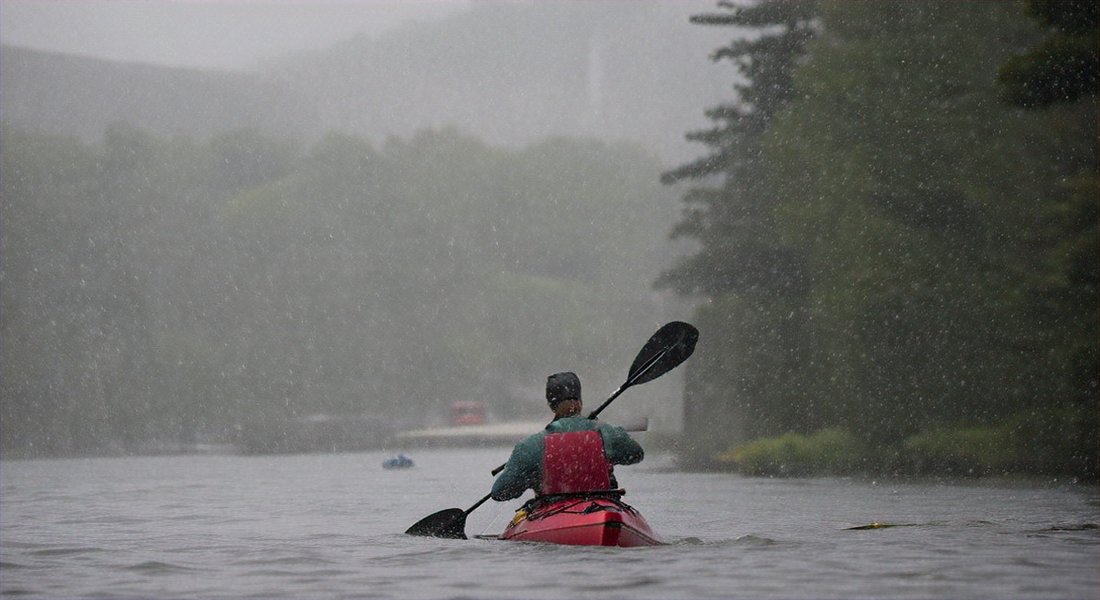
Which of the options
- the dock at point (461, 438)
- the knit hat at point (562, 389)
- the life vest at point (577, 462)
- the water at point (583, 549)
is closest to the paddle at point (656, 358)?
the water at point (583, 549)

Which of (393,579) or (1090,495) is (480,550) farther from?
(1090,495)

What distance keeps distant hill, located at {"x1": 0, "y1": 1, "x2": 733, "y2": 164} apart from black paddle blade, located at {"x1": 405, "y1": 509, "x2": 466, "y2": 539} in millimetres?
103643

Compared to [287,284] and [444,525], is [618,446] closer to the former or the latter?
[444,525]

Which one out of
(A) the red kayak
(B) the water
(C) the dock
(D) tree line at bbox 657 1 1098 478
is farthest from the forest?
(A) the red kayak

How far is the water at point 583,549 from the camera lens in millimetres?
10594

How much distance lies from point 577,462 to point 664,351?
125 inches

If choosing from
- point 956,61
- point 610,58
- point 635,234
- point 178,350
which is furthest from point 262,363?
point 610,58

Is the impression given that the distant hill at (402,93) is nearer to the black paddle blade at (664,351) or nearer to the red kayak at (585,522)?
the black paddle blade at (664,351)

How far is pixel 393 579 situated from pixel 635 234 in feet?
307

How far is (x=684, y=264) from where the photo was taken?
39.4 metres

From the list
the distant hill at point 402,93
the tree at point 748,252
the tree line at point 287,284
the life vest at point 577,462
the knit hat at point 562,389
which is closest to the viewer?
the life vest at point 577,462

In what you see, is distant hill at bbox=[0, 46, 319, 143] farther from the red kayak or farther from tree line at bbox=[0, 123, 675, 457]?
the red kayak

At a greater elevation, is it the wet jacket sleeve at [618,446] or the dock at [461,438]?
the dock at [461,438]

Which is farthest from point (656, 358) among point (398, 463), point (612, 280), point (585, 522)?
point (612, 280)
